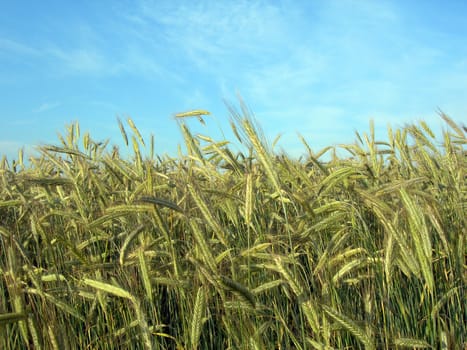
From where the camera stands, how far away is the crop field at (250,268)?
5.36 feet

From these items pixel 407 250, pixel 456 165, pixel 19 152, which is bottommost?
pixel 407 250

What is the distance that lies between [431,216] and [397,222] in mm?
128

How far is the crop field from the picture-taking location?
1633 millimetres

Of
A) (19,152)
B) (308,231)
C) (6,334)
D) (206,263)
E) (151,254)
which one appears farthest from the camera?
(19,152)

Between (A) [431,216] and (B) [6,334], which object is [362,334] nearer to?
(A) [431,216]

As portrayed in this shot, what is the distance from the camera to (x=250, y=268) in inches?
76.4

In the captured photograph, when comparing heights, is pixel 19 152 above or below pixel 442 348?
above

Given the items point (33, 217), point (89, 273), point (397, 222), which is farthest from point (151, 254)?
point (397, 222)

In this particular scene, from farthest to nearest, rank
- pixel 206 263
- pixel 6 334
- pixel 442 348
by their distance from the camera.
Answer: pixel 6 334, pixel 442 348, pixel 206 263

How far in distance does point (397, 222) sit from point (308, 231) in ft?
1.14

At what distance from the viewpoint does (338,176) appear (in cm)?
222

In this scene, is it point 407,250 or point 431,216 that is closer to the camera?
point 407,250

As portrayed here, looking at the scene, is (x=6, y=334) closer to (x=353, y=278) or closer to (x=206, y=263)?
(x=206, y=263)

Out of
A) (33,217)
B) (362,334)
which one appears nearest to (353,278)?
(362,334)
